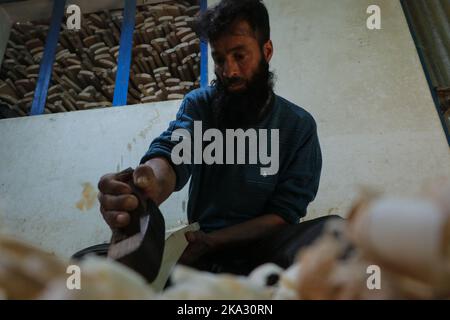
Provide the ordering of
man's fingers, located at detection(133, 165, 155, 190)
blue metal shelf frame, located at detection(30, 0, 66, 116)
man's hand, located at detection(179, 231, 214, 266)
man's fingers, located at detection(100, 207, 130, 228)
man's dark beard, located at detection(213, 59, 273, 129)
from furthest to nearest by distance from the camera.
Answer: blue metal shelf frame, located at detection(30, 0, 66, 116)
man's dark beard, located at detection(213, 59, 273, 129)
man's hand, located at detection(179, 231, 214, 266)
man's fingers, located at detection(133, 165, 155, 190)
man's fingers, located at detection(100, 207, 130, 228)

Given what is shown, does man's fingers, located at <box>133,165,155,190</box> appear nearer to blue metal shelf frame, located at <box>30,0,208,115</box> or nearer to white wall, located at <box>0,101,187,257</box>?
white wall, located at <box>0,101,187,257</box>

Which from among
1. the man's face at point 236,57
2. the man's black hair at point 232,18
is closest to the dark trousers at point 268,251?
the man's face at point 236,57

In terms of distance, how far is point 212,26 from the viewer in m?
1.54

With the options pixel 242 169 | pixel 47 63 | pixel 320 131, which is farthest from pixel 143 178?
pixel 47 63

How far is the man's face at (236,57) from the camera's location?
148cm

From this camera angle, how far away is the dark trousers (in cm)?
92

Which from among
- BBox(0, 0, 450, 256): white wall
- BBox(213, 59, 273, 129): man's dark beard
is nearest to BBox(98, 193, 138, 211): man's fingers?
BBox(213, 59, 273, 129): man's dark beard

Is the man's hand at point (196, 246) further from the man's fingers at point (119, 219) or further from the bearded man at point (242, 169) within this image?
the man's fingers at point (119, 219)

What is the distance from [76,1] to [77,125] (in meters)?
1.25

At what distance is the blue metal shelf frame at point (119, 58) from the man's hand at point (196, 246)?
54.5 inches

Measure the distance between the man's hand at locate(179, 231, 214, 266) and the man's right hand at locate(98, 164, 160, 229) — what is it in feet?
1.11

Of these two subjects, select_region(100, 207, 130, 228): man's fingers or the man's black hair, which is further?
the man's black hair

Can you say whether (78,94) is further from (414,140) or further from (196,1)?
(414,140)
